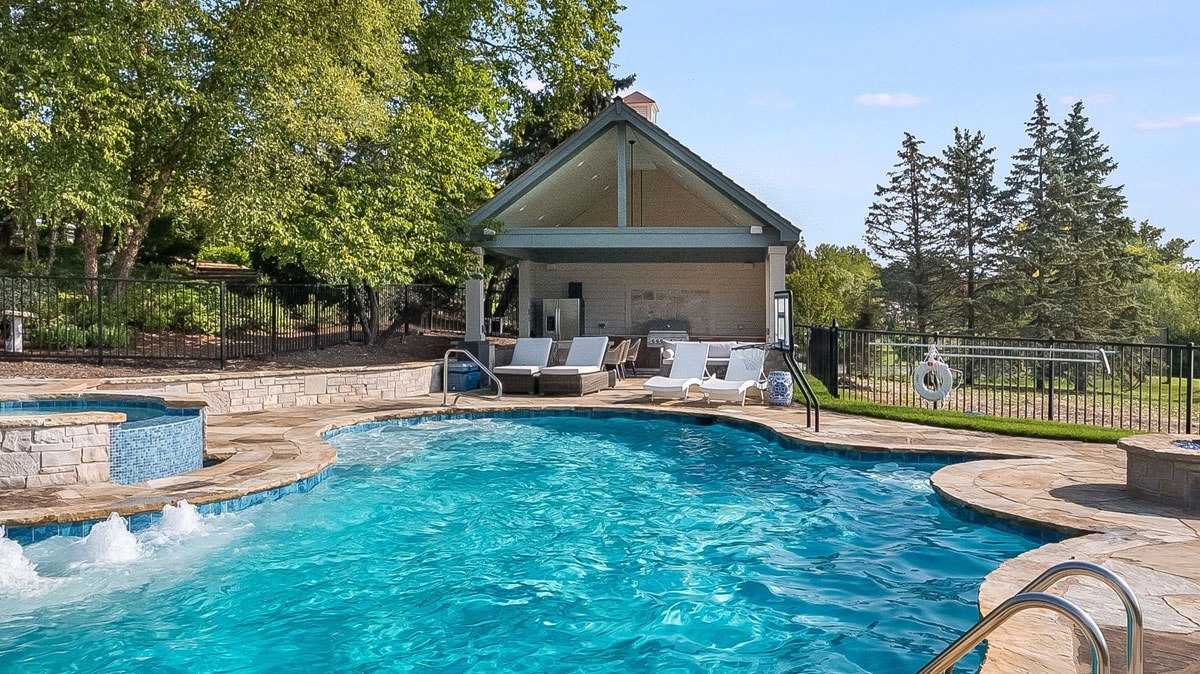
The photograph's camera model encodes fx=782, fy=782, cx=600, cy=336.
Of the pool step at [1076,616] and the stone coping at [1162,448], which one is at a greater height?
the pool step at [1076,616]

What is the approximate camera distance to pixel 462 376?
14312 mm

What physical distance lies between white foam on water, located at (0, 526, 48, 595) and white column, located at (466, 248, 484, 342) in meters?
10.8

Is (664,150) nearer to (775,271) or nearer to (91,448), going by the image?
(775,271)

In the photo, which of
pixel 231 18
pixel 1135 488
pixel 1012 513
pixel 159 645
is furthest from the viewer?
pixel 231 18

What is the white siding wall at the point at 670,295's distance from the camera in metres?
21.0

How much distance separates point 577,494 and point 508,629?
298cm

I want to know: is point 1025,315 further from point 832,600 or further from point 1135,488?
point 832,600

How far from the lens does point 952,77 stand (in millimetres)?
18625

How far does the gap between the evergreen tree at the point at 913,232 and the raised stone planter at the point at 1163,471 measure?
86.8 feet

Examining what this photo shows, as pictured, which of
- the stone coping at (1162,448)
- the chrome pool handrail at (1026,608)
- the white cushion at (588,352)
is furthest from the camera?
the white cushion at (588,352)

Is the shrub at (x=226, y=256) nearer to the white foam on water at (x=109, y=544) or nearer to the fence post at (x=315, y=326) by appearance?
the fence post at (x=315, y=326)

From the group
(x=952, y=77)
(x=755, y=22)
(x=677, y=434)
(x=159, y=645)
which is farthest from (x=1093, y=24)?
(x=159, y=645)

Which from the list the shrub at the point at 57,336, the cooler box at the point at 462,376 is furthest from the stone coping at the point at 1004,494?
the shrub at the point at 57,336

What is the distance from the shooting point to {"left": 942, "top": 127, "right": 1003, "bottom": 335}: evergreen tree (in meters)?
31.3
